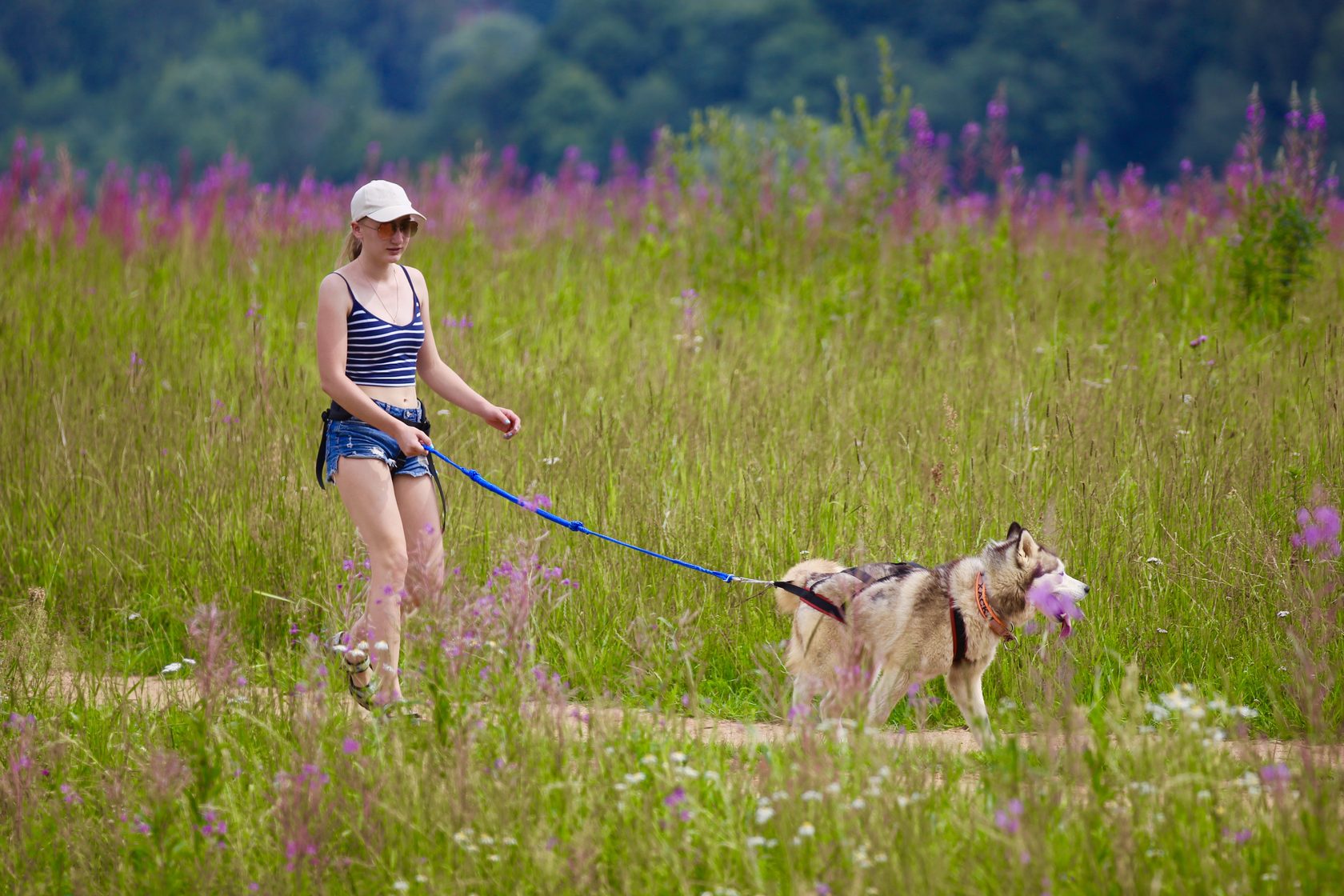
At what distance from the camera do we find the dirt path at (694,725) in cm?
383

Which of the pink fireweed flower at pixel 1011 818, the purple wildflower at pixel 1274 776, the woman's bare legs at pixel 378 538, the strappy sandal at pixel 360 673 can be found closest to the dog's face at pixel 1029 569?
the purple wildflower at pixel 1274 776

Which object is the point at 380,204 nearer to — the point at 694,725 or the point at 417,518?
the point at 417,518

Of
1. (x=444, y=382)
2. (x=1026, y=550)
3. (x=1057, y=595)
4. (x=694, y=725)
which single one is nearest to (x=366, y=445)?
(x=444, y=382)

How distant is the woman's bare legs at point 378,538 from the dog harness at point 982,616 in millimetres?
1905

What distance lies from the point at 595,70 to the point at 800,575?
36.3 meters

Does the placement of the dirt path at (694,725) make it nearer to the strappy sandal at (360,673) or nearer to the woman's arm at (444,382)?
the strappy sandal at (360,673)

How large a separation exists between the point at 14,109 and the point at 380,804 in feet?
158

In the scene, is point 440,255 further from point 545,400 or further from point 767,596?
point 767,596

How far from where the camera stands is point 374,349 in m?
4.42

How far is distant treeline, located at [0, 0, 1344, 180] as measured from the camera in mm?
31547

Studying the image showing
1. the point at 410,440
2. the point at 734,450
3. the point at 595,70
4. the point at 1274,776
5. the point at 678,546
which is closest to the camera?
the point at 1274,776

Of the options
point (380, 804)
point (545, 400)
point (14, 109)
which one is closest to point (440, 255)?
point (545, 400)

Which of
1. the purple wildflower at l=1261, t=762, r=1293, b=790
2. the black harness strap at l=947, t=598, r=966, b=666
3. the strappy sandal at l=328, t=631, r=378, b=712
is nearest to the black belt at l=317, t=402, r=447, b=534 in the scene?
the strappy sandal at l=328, t=631, r=378, b=712

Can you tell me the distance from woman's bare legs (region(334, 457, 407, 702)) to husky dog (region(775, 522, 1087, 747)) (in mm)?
1430
